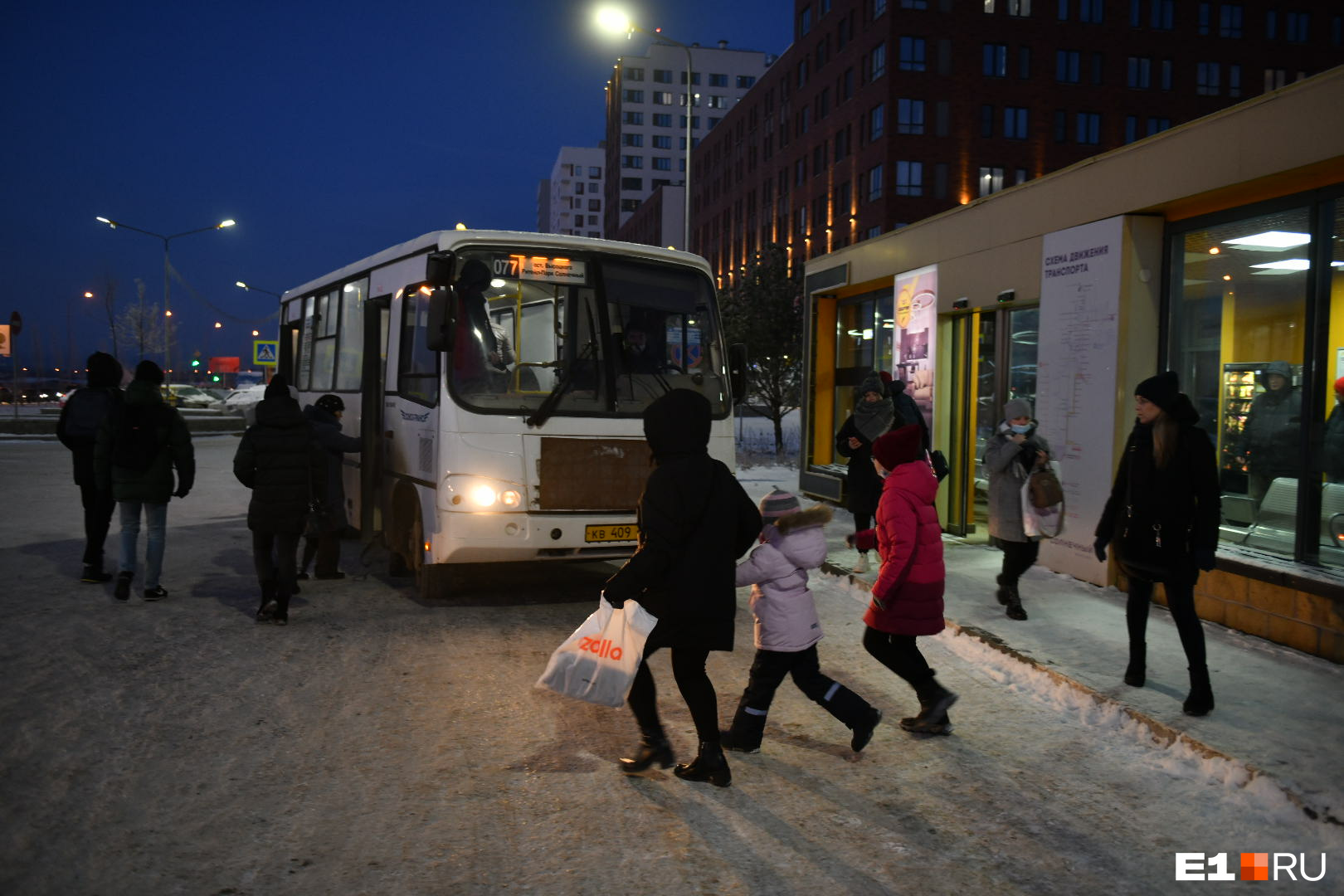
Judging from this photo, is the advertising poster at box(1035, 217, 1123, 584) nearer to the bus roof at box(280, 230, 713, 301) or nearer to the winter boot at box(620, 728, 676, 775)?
the bus roof at box(280, 230, 713, 301)

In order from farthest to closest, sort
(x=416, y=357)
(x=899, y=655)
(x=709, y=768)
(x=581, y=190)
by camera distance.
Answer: (x=581, y=190)
(x=416, y=357)
(x=899, y=655)
(x=709, y=768)

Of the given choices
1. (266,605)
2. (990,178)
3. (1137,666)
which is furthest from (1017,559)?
(990,178)

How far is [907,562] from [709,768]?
4.55 ft

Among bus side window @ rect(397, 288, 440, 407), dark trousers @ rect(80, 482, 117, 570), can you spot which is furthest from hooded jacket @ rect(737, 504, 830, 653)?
dark trousers @ rect(80, 482, 117, 570)

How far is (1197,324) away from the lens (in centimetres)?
888

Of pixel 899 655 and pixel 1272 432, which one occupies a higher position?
pixel 1272 432

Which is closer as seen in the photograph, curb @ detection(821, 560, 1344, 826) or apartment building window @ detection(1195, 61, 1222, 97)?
curb @ detection(821, 560, 1344, 826)

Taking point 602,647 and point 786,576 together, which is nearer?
point 602,647

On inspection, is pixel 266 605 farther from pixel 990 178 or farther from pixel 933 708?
pixel 990 178

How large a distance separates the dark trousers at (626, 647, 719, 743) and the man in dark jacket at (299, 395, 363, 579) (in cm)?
506

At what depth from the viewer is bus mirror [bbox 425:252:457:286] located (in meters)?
7.89

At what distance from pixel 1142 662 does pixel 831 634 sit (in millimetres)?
2320

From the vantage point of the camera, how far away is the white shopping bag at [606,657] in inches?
172

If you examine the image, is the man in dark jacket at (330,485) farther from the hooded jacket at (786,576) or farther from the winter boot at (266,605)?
the hooded jacket at (786,576)
